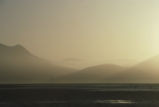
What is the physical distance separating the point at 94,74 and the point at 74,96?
219 millimetres

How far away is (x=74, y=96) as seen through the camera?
63.2 inches

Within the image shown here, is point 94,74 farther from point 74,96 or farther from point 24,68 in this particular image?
point 24,68

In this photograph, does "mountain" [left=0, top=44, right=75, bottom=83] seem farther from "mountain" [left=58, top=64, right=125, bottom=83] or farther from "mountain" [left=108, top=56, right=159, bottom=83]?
"mountain" [left=108, top=56, right=159, bottom=83]

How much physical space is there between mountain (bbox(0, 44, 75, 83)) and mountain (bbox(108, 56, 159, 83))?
33 cm

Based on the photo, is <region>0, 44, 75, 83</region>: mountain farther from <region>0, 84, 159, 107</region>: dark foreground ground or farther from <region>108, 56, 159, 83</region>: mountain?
<region>108, 56, 159, 83</region>: mountain

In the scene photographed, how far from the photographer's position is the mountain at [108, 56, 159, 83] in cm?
175

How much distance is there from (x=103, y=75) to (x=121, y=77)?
122mm

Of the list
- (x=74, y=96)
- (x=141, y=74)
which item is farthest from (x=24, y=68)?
(x=141, y=74)

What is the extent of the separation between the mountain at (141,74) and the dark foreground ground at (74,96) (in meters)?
0.11

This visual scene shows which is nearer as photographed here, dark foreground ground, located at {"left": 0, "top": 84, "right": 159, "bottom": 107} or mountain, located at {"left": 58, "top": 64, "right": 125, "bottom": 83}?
dark foreground ground, located at {"left": 0, "top": 84, "right": 159, "bottom": 107}

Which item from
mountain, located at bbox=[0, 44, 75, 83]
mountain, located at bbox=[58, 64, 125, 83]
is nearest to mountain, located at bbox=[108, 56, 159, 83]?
mountain, located at bbox=[58, 64, 125, 83]

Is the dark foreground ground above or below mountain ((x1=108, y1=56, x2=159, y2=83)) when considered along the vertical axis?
below

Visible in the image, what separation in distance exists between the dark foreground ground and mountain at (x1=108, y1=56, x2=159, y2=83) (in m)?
0.11

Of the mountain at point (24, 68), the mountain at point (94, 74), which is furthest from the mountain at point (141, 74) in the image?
the mountain at point (24, 68)
